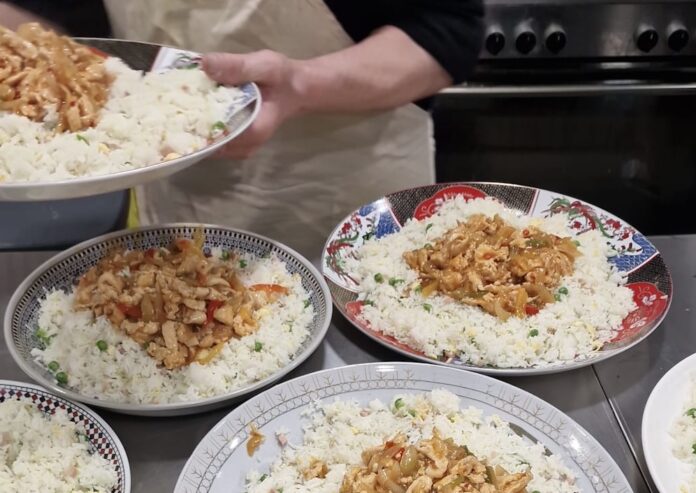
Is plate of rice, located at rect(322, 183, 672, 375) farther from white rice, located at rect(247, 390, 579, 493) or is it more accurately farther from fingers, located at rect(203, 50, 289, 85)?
fingers, located at rect(203, 50, 289, 85)

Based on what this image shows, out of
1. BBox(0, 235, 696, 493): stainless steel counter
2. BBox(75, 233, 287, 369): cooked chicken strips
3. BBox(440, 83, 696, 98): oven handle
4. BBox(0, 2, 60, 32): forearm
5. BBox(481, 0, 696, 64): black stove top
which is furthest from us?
BBox(440, 83, 696, 98): oven handle

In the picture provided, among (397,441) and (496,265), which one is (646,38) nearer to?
(496,265)

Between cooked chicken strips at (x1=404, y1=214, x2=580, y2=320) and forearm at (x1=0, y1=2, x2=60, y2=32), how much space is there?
4.07ft

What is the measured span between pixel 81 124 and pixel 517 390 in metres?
1.04

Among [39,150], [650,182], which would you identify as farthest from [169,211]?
[650,182]

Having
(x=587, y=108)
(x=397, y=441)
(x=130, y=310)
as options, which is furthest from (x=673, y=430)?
(x=587, y=108)

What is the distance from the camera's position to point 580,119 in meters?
3.64

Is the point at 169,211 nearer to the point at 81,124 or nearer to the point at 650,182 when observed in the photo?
the point at 81,124

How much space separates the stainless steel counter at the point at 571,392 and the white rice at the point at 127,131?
0.53m

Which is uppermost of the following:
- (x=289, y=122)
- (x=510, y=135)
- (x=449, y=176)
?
(x=289, y=122)

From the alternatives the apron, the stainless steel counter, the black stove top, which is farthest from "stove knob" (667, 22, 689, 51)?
the stainless steel counter

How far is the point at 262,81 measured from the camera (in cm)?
180

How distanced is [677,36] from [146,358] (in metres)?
3.03

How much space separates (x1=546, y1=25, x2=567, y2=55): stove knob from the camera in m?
3.39
